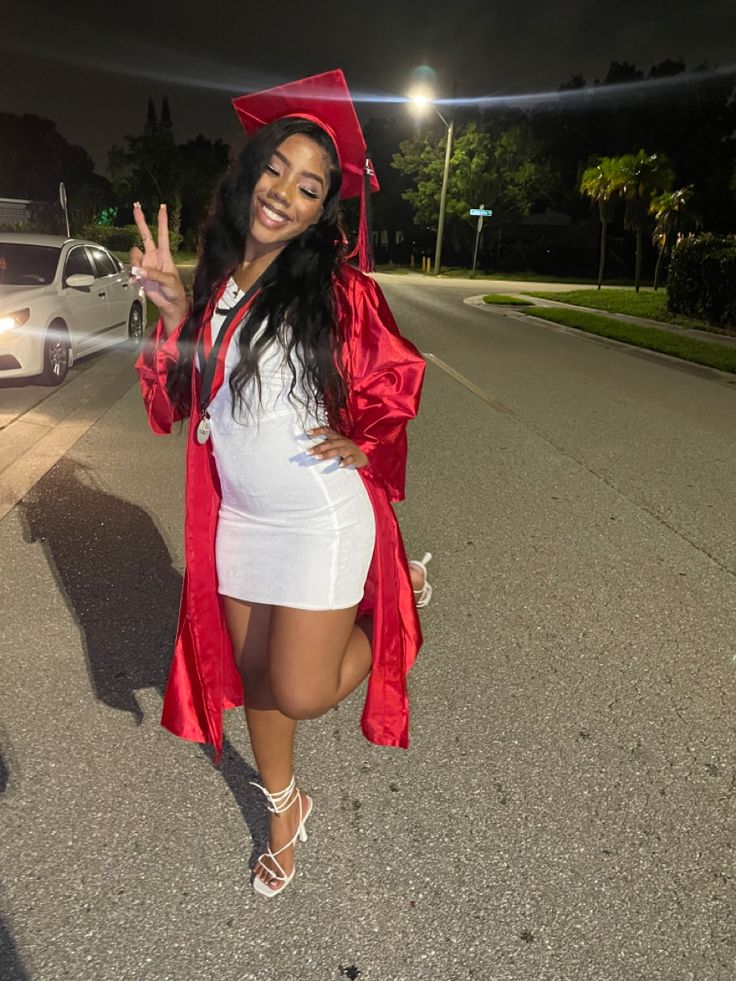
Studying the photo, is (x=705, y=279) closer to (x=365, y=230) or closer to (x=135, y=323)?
(x=135, y=323)

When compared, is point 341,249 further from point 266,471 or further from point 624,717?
point 624,717

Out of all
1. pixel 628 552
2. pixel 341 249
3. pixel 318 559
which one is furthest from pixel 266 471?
pixel 628 552

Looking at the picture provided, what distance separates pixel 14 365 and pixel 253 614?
7.18m

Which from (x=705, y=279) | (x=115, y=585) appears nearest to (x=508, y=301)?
(x=705, y=279)

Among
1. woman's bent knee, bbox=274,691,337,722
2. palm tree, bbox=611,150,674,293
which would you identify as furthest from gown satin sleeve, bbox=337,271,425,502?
palm tree, bbox=611,150,674,293

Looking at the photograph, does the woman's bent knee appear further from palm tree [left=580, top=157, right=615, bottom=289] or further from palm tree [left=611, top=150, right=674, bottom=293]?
palm tree [left=580, top=157, right=615, bottom=289]

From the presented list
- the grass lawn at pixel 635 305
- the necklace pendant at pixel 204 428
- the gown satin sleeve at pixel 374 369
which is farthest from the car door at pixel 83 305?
the grass lawn at pixel 635 305

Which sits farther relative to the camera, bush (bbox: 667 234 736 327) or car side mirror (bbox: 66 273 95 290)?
bush (bbox: 667 234 736 327)

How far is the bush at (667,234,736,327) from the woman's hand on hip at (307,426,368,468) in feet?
59.4

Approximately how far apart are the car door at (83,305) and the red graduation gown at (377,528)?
7827 millimetres

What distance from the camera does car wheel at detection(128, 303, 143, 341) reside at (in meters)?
11.9

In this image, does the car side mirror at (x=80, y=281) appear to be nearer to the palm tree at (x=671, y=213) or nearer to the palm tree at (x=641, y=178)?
the palm tree at (x=641, y=178)

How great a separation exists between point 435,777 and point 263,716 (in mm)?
788

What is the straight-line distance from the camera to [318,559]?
2.02 metres
